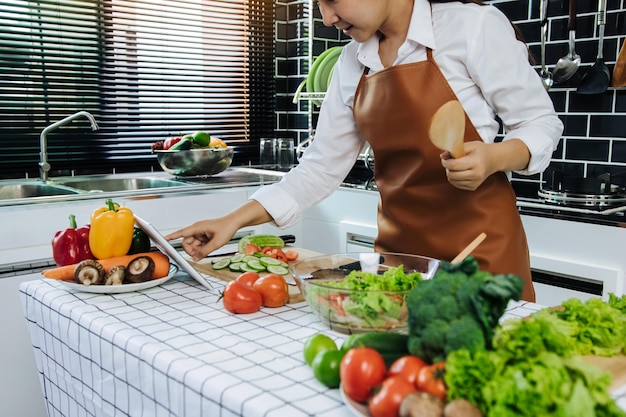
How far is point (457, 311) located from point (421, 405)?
136mm

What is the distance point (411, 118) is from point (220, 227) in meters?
0.55

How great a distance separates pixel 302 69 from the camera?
379cm

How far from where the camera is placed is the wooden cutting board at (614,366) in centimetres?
95

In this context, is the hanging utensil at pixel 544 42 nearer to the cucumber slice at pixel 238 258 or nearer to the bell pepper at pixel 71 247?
the cucumber slice at pixel 238 258

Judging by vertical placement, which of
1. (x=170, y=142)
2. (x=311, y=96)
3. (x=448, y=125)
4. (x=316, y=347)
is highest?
(x=311, y=96)

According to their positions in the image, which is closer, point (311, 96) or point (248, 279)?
point (248, 279)

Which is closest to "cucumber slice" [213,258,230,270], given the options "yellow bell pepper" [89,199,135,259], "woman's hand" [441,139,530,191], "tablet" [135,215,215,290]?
"tablet" [135,215,215,290]

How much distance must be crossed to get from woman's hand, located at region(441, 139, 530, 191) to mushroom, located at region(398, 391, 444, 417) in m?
0.57

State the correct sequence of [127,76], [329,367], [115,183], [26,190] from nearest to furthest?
1. [329,367]
2. [26,190]
3. [115,183]
4. [127,76]

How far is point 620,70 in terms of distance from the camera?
2484 mm

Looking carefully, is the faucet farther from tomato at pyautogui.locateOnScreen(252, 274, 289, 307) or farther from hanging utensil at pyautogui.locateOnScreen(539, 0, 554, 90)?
hanging utensil at pyautogui.locateOnScreen(539, 0, 554, 90)

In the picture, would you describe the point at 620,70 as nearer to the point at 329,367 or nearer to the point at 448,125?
the point at 448,125

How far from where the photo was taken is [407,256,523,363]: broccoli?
80cm

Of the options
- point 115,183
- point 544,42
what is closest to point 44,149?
point 115,183
